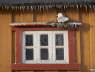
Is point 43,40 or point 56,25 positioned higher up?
point 56,25

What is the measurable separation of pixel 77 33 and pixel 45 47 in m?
0.87

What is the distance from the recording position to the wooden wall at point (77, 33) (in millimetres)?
7371

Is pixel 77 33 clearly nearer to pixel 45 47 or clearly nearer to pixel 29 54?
pixel 45 47

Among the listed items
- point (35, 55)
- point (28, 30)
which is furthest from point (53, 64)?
point (28, 30)

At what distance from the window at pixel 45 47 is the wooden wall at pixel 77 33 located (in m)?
0.32

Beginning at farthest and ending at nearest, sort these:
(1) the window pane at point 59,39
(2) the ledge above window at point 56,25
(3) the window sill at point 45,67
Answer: (1) the window pane at point 59,39 → (2) the ledge above window at point 56,25 → (3) the window sill at point 45,67

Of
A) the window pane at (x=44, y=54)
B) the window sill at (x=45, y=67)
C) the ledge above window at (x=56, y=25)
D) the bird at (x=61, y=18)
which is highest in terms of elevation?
the bird at (x=61, y=18)

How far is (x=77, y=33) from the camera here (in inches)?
293

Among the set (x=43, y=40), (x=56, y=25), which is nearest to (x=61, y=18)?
(x=56, y=25)

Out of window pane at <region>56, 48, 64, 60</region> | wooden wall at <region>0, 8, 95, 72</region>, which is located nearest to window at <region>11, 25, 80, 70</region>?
window pane at <region>56, 48, 64, 60</region>

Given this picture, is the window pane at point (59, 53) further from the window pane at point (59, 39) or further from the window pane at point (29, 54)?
the window pane at point (29, 54)

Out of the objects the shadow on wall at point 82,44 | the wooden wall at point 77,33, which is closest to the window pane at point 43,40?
the wooden wall at point 77,33

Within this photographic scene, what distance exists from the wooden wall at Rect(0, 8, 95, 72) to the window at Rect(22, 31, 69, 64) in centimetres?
32

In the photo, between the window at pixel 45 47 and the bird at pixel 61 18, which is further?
the window at pixel 45 47
